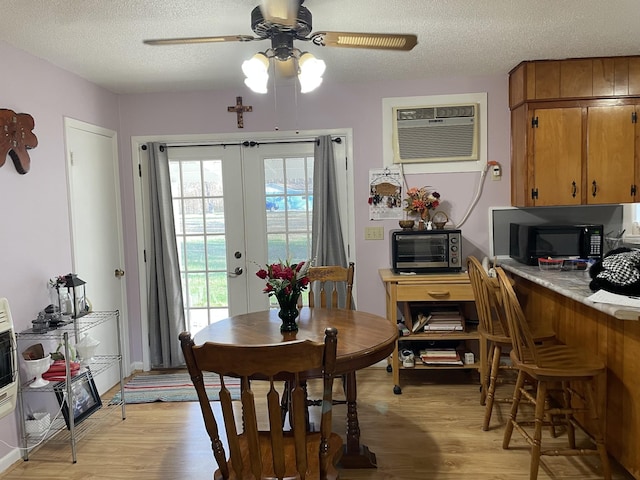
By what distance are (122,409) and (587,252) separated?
340 centimetres

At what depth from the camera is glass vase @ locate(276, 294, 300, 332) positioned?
228 cm

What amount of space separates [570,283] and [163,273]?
2.94 meters

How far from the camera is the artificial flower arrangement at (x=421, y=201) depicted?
3.59m

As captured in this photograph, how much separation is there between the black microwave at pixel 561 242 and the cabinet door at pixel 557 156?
0.24 metres

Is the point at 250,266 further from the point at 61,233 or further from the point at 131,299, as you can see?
the point at 61,233

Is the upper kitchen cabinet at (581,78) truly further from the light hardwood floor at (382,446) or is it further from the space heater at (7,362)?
the space heater at (7,362)

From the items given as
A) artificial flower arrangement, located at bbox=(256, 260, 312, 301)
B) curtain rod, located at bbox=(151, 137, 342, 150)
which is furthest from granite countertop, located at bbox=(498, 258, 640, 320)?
curtain rod, located at bbox=(151, 137, 342, 150)

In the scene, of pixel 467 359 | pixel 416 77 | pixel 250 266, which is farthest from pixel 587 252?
pixel 250 266

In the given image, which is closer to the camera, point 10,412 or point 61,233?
point 10,412

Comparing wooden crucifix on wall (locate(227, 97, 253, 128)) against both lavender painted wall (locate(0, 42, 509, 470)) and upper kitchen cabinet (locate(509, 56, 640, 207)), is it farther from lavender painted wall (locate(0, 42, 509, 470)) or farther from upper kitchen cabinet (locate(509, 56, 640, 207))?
upper kitchen cabinet (locate(509, 56, 640, 207))

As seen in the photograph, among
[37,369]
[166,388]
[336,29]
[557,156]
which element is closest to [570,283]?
[557,156]

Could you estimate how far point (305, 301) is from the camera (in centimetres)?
413

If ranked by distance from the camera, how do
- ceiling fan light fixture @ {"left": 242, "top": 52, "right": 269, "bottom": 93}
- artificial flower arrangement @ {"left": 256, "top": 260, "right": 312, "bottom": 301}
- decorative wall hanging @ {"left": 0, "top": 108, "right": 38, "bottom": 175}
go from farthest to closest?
decorative wall hanging @ {"left": 0, "top": 108, "right": 38, "bottom": 175} < artificial flower arrangement @ {"left": 256, "top": 260, "right": 312, "bottom": 301} < ceiling fan light fixture @ {"left": 242, "top": 52, "right": 269, "bottom": 93}

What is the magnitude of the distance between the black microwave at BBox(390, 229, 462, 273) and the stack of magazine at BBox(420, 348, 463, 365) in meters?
0.60
